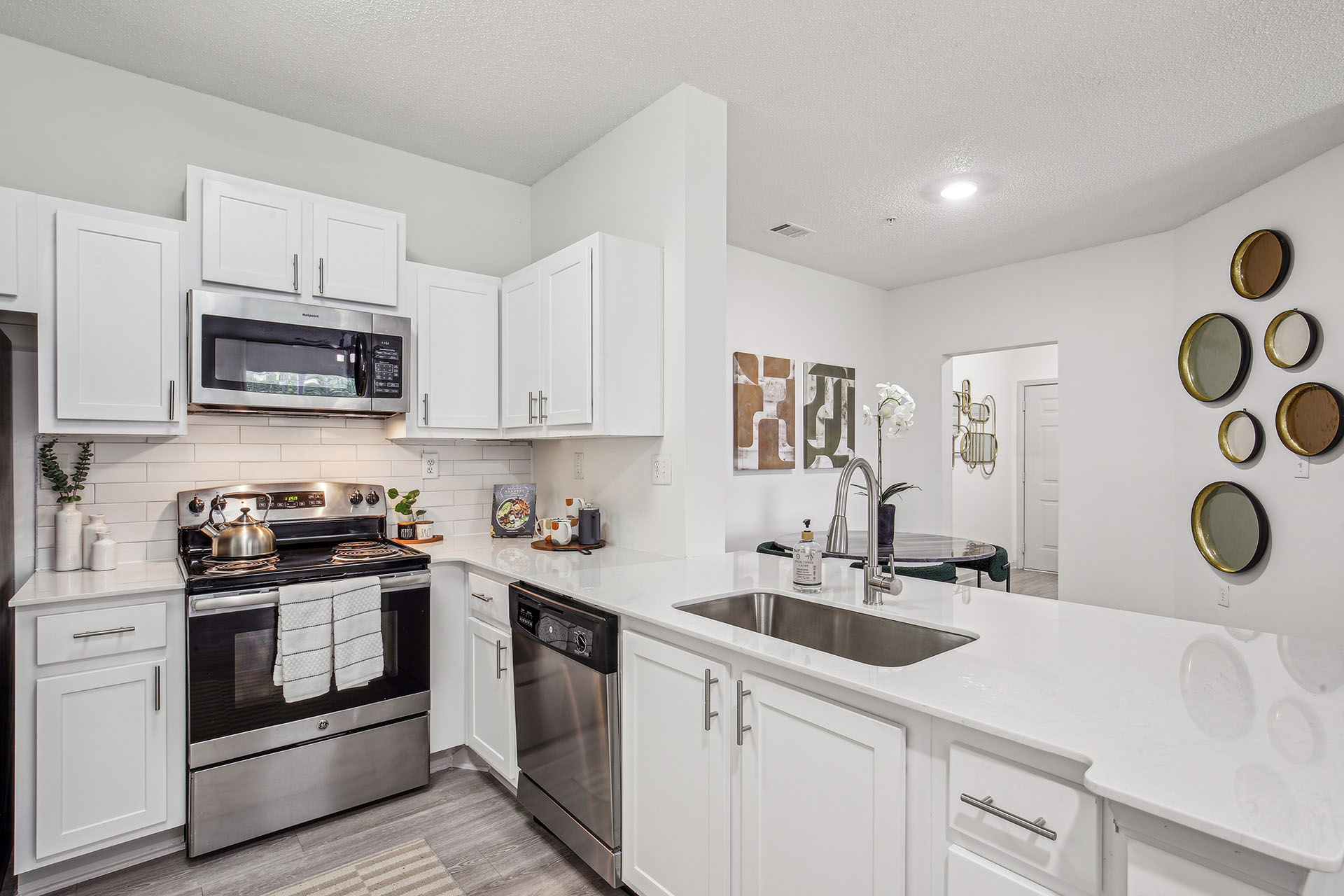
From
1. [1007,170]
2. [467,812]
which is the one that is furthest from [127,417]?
[1007,170]

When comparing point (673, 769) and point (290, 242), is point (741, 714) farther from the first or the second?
point (290, 242)

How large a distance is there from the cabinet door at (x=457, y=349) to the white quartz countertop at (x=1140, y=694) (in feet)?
4.40

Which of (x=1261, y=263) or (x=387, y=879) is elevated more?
(x=1261, y=263)

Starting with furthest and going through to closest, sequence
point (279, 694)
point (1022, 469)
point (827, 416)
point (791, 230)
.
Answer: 1. point (1022, 469)
2. point (827, 416)
3. point (791, 230)
4. point (279, 694)

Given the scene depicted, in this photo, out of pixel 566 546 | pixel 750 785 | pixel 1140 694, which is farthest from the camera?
pixel 566 546

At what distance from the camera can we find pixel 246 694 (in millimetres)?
2232

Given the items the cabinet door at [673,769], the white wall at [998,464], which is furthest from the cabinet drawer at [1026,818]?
the white wall at [998,464]

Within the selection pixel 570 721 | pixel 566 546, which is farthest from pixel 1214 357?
pixel 570 721

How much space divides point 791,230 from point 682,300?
1977mm

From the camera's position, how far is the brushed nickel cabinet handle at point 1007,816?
1014 millimetres

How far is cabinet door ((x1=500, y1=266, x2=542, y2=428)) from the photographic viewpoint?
2912 mm

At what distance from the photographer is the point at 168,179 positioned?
2.65 metres

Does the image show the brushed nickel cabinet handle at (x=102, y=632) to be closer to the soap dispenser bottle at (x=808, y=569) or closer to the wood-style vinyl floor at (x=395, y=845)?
the wood-style vinyl floor at (x=395, y=845)

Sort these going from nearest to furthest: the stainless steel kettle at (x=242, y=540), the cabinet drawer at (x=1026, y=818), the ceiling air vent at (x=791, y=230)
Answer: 1. the cabinet drawer at (x=1026, y=818)
2. the stainless steel kettle at (x=242, y=540)
3. the ceiling air vent at (x=791, y=230)
